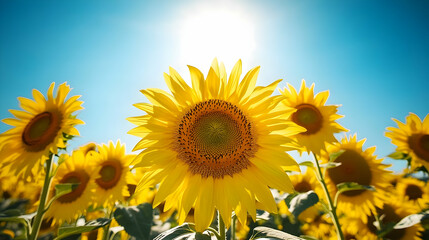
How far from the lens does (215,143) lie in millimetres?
2625

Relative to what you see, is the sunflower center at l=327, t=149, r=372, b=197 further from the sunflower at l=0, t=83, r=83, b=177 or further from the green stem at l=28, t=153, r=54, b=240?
the green stem at l=28, t=153, r=54, b=240

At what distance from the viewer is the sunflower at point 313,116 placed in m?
3.98

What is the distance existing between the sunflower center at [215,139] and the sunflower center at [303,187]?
3.85 meters

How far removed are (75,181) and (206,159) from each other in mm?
3223

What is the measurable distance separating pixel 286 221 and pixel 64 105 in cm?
383

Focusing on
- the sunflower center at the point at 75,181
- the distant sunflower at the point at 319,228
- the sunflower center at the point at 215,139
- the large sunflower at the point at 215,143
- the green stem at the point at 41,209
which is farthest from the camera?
the distant sunflower at the point at 319,228

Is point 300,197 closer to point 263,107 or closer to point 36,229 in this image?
point 263,107

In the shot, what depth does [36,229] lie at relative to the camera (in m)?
2.82

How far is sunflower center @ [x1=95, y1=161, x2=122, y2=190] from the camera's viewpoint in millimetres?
4594

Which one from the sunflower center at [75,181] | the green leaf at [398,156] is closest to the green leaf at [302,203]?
the green leaf at [398,156]

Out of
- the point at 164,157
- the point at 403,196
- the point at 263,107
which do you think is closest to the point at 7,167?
the point at 164,157

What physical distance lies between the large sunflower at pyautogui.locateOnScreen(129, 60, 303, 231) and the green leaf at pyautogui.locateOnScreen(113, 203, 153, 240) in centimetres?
65

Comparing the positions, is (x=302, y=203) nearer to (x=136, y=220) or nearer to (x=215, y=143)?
(x=215, y=143)

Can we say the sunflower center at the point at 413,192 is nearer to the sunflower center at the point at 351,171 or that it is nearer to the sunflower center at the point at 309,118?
the sunflower center at the point at 351,171
